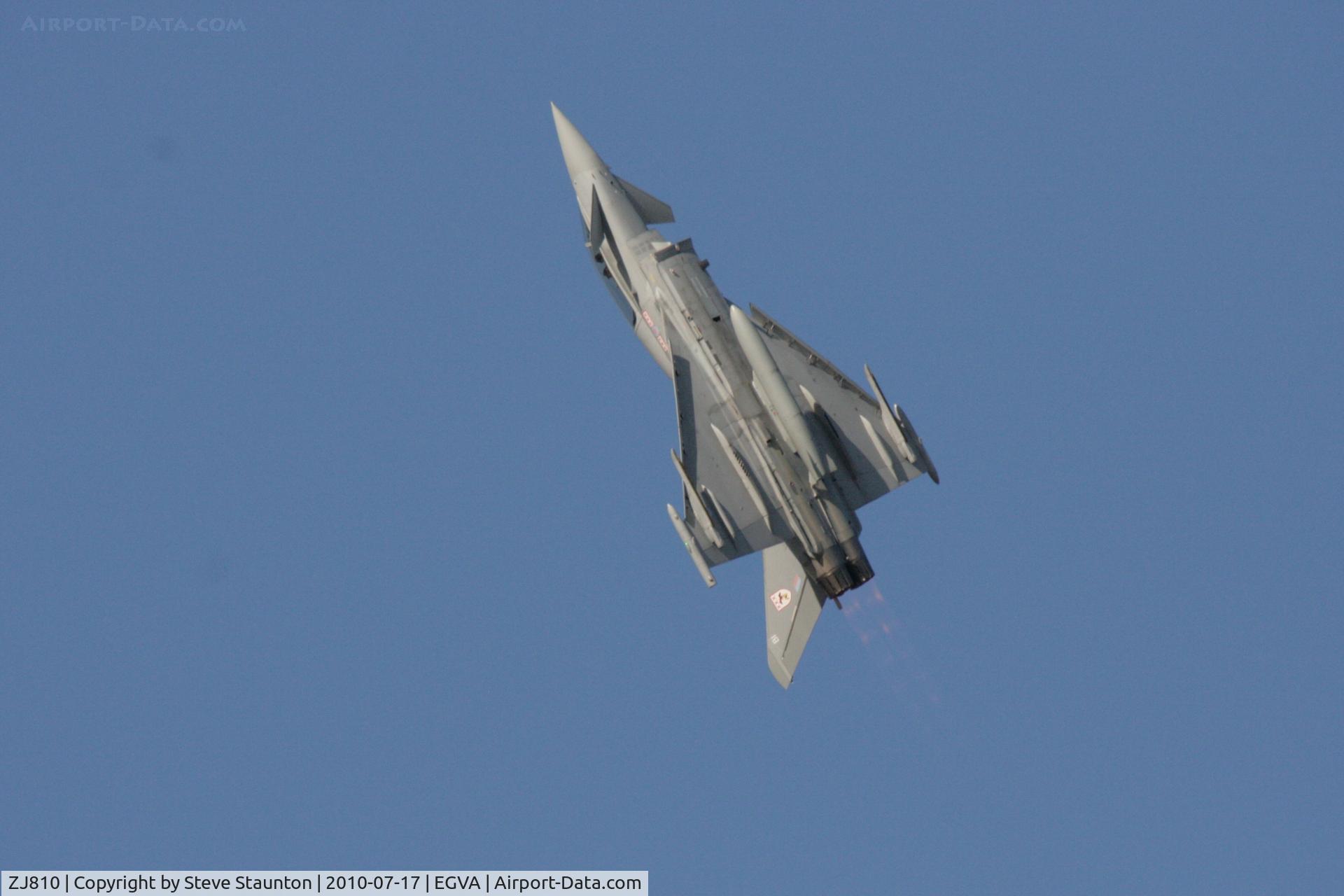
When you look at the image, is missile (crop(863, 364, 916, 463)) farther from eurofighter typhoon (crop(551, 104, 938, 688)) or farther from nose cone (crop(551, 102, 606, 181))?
nose cone (crop(551, 102, 606, 181))

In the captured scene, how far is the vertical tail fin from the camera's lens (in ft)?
132

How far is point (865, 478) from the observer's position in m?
39.4

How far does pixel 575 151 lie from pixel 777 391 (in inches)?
426

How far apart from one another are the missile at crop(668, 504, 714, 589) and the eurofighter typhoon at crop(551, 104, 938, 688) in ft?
0.07

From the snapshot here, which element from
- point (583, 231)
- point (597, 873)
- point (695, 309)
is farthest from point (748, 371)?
point (597, 873)

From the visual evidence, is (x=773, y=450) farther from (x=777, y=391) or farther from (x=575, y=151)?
(x=575, y=151)

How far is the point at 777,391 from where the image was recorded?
38219 millimetres

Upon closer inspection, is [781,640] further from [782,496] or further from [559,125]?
[559,125]

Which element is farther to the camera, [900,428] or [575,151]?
[575,151]

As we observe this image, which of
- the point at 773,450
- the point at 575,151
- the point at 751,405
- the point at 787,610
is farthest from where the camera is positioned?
the point at 575,151

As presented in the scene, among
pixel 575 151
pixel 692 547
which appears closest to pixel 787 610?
pixel 692 547

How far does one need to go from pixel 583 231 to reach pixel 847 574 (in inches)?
501

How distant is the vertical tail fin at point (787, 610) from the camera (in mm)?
40188

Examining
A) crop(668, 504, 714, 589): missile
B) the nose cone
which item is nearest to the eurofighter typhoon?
crop(668, 504, 714, 589): missile
